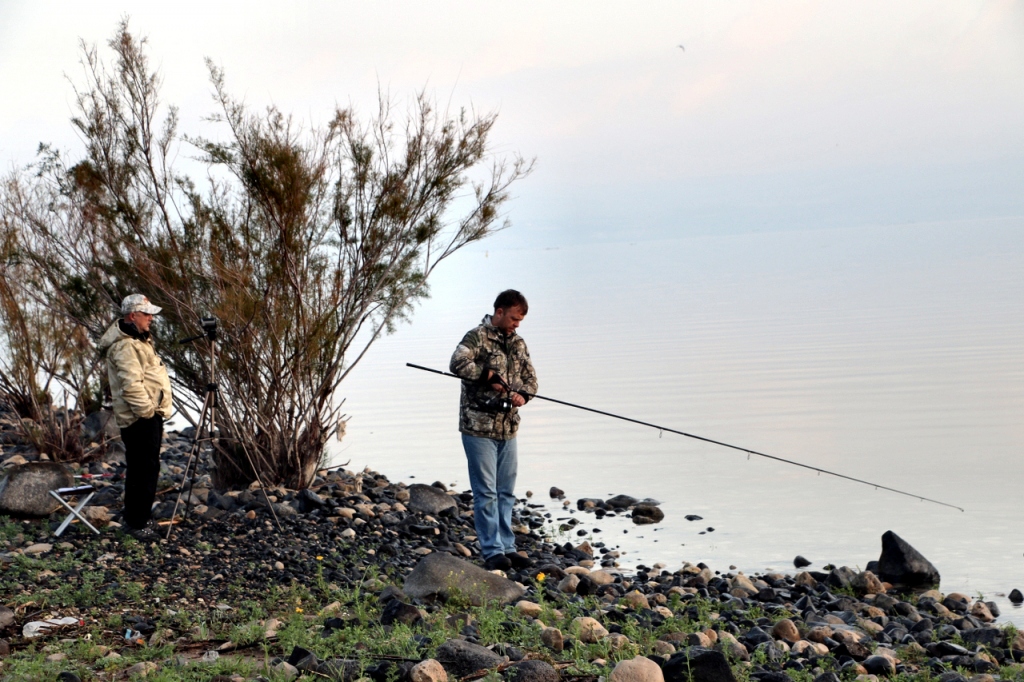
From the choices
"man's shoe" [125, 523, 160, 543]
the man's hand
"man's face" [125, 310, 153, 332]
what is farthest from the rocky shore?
"man's face" [125, 310, 153, 332]

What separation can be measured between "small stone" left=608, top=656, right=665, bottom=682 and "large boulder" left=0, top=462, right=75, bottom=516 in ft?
18.5

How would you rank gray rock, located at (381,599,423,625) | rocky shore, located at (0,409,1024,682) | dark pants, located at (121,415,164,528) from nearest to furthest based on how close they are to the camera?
rocky shore, located at (0,409,1024,682)
gray rock, located at (381,599,423,625)
dark pants, located at (121,415,164,528)

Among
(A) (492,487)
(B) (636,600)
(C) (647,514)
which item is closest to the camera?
(B) (636,600)

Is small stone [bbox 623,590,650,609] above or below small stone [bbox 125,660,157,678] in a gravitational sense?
above

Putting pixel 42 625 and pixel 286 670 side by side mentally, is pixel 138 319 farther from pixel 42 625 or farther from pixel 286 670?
pixel 286 670

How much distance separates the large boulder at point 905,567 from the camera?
8.59m

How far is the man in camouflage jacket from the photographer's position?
7.64 metres

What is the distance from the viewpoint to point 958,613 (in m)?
7.64

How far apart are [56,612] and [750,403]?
42.7 feet

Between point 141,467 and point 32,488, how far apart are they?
125cm

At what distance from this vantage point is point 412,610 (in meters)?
6.20

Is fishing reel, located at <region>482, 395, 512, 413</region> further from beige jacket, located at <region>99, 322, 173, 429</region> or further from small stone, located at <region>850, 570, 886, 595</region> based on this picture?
small stone, located at <region>850, 570, 886, 595</region>

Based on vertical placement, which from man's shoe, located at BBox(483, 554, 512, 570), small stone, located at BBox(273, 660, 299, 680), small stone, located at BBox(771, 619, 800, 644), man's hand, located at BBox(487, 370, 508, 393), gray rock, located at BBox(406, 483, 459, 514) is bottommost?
small stone, located at BBox(771, 619, 800, 644)

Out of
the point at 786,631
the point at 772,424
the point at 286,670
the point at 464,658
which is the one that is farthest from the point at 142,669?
the point at 772,424
